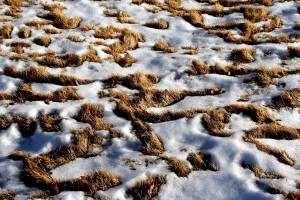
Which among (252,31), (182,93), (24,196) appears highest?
(252,31)

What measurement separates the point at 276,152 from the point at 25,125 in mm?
4528

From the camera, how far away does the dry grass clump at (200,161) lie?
19.6 ft

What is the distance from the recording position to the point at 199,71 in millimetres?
8586

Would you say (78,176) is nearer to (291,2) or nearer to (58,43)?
(58,43)

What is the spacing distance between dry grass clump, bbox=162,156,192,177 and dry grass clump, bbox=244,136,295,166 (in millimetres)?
1244

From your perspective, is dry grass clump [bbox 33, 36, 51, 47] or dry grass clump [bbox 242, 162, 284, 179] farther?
dry grass clump [bbox 33, 36, 51, 47]

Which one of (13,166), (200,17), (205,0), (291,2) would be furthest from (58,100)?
(291,2)

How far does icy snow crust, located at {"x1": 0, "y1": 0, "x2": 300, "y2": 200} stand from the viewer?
225 inches

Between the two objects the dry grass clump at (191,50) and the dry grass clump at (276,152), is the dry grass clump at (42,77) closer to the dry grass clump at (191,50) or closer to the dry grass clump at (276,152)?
the dry grass clump at (191,50)

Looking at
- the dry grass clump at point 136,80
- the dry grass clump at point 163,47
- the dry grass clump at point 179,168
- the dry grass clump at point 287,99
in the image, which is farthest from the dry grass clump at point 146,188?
the dry grass clump at point 163,47

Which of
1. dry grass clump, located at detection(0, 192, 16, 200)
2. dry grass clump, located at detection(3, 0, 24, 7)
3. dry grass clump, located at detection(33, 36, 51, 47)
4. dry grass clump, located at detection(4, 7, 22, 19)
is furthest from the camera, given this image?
dry grass clump, located at detection(3, 0, 24, 7)

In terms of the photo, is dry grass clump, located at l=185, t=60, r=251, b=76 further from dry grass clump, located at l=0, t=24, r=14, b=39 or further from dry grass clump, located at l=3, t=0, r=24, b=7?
dry grass clump, located at l=3, t=0, r=24, b=7

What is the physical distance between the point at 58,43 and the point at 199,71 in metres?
3.84

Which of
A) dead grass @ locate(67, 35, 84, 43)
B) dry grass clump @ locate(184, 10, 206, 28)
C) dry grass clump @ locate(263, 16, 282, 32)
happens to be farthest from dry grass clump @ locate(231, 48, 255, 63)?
dead grass @ locate(67, 35, 84, 43)
